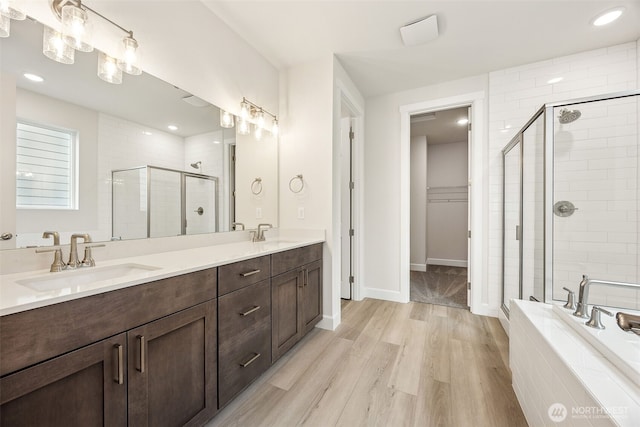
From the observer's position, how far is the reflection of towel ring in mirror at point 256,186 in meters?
2.27

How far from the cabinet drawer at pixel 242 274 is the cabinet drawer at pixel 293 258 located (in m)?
0.08

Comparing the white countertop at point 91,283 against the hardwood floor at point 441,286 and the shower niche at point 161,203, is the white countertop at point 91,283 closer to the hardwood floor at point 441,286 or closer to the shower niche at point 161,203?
the shower niche at point 161,203

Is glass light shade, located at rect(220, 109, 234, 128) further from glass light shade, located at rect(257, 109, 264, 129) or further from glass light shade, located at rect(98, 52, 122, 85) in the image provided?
glass light shade, located at rect(98, 52, 122, 85)

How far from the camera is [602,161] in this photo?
→ 6.92ft

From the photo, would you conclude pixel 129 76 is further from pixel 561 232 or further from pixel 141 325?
pixel 561 232

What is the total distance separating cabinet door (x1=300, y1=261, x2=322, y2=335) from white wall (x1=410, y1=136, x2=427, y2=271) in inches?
121

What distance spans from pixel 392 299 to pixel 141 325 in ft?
9.04

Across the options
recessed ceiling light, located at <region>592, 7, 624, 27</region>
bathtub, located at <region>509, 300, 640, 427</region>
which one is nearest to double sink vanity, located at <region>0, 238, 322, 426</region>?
bathtub, located at <region>509, 300, 640, 427</region>

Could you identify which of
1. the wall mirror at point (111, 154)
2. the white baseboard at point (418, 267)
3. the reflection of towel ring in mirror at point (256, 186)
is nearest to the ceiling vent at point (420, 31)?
the wall mirror at point (111, 154)

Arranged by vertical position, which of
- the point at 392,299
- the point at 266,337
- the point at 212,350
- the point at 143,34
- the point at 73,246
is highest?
the point at 143,34

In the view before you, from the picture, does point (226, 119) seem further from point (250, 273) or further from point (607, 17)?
point (607, 17)

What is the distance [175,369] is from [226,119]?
1723mm

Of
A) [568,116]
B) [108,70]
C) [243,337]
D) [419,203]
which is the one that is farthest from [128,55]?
[419,203]

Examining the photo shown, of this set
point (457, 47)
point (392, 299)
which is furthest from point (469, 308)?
point (457, 47)
